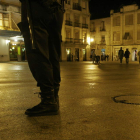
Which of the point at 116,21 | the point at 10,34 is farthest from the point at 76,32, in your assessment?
the point at 10,34

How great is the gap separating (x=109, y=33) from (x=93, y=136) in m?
47.9

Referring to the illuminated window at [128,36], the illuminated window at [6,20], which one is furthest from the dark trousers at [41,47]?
the illuminated window at [128,36]

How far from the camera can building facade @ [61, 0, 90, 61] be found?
41781 mm

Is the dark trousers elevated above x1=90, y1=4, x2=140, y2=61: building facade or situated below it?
below

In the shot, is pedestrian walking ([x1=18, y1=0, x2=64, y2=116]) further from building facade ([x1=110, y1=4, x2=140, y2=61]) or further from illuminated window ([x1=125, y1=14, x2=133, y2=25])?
illuminated window ([x1=125, y1=14, x2=133, y2=25])

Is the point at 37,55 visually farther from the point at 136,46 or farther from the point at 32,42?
the point at 136,46

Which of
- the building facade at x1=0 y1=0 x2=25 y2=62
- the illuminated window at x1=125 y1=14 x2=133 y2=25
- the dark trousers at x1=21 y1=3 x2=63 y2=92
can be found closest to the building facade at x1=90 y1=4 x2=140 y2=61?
the illuminated window at x1=125 y1=14 x2=133 y2=25

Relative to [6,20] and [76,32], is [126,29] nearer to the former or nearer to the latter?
[76,32]

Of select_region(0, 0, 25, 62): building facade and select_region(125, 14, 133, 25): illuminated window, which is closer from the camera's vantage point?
select_region(0, 0, 25, 62): building facade

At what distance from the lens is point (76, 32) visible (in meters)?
44.6

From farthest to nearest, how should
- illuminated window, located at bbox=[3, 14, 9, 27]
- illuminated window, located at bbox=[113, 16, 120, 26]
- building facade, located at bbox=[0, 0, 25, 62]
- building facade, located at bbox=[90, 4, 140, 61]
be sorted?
illuminated window, located at bbox=[113, 16, 120, 26] < building facade, located at bbox=[90, 4, 140, 61] < illuminated window, located at bbox=[3, 14, 9, 27] < building facade, located at bbox=[0, 0, 25, 62]

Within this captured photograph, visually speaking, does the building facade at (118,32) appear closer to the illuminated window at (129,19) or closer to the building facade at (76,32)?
the illuminated window at (129,19)

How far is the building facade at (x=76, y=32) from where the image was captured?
1645 inches

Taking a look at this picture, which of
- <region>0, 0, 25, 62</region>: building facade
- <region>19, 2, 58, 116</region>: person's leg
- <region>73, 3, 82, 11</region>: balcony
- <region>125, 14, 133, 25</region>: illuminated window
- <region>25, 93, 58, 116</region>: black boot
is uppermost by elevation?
<region>73, 3, 82, 11</region>: balcony
